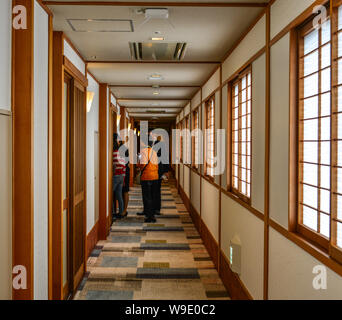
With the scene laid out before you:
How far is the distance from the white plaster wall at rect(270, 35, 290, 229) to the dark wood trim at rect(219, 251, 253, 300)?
103 cm

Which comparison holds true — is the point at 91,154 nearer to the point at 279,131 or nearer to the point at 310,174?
the point at 279,131

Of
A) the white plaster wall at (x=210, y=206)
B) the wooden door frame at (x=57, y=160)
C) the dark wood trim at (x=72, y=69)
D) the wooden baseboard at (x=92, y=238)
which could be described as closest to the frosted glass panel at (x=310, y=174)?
the wooden door frame at (x=57, y=160)

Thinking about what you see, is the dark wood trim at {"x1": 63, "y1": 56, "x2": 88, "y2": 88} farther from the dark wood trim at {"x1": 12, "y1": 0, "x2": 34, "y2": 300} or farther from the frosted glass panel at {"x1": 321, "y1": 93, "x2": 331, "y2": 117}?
the frosted glass panel at {"x1": 321, "y1": 93, "x2": 331, "y2": 117}

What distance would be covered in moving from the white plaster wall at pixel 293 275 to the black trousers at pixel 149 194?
4.74m

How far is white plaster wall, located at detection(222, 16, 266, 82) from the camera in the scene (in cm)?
290

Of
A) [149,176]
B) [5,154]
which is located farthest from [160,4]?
[149,176]

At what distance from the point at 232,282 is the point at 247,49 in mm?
2273

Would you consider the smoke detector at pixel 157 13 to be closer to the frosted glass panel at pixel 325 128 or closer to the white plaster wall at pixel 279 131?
the white plaster wall at pixel 279 131

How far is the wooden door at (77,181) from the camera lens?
12.3ft

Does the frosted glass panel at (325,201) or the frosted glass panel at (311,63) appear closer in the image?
the frosted glass panel at (325,201)

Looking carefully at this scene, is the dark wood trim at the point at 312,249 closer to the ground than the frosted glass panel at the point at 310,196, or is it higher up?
closer to the ground

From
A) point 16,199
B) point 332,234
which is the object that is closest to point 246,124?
point 332,234
